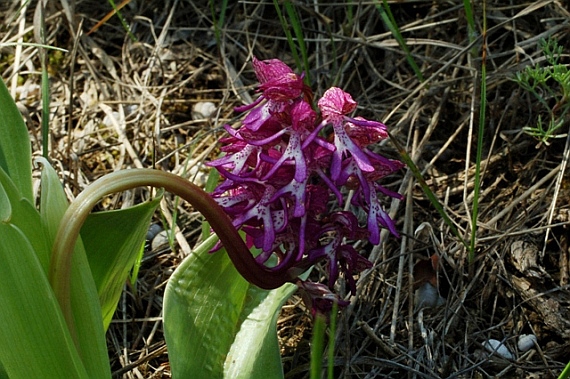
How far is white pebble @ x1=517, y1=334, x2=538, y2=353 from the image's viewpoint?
5.92ft

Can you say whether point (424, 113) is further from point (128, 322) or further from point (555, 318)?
point (128, 322)

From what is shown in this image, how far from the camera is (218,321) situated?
5.27 feet

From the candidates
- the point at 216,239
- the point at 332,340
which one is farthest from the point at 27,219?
the point at 332,340

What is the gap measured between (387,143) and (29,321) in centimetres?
137

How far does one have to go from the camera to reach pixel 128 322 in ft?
6.47

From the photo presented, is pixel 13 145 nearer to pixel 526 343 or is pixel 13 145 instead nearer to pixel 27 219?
pixel 27 219

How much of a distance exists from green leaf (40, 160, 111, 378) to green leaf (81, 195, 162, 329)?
0.17 meters

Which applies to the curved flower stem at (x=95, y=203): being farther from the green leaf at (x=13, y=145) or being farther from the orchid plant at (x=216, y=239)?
the green leaf at (x=13, y=145)

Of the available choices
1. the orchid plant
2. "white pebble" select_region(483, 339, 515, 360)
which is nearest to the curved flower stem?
the orchid plant

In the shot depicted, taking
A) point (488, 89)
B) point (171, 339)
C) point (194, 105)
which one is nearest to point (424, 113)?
point (488, 89)

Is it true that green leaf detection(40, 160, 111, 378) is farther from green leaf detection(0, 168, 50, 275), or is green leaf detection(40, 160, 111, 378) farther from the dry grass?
the dry grass

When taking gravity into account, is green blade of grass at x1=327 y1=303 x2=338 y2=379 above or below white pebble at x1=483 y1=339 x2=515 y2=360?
above

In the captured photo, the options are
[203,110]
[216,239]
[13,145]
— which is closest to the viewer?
[13,145]

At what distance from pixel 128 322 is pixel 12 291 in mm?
799
